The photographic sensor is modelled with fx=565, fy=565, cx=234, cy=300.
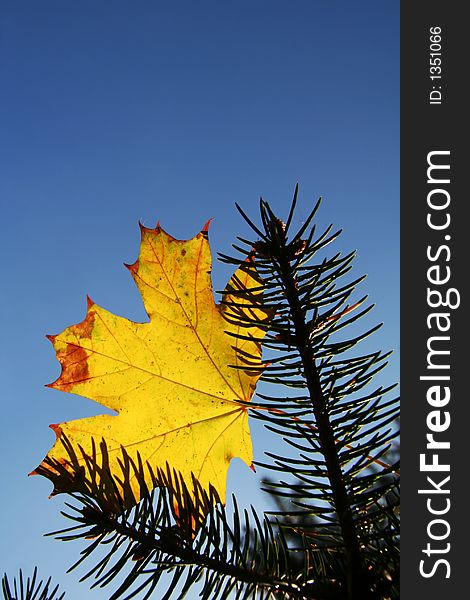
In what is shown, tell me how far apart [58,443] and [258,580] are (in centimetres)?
57

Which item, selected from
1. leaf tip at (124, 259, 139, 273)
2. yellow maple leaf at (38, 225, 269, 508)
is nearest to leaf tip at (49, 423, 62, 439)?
yellow maple leaf at (38, 225, 269, 508)

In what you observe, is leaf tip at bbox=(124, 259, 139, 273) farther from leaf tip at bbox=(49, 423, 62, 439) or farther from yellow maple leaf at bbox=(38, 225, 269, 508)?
leaf tip at bbox=(49, 423, 62, 439)

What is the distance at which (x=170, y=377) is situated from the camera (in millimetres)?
1141

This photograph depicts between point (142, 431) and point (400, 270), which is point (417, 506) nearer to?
point (400, 270)

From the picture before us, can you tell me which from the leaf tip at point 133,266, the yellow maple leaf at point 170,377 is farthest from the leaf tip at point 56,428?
the leaf tip at point 133,266

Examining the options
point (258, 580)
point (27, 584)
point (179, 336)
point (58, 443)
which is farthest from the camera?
point (179, 336)

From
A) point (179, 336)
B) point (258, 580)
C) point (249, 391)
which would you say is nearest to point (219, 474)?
point (249, 391)

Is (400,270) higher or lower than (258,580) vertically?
higher

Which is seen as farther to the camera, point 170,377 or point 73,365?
point 73,365

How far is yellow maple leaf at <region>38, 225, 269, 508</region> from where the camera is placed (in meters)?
1.12

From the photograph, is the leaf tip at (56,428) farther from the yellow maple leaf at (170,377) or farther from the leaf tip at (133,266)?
the leaf tip at (133,266)

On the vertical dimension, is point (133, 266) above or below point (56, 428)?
above

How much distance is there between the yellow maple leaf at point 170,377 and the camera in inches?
44.0

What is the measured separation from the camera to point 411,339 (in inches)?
33.2
